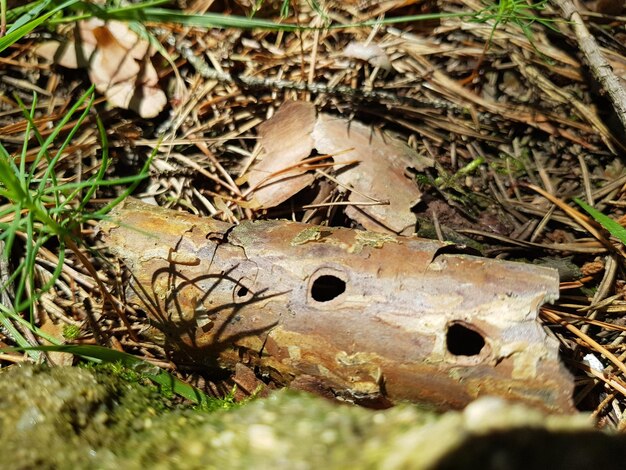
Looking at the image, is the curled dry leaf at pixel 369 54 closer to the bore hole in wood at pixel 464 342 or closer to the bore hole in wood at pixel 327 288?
the bore hole in wood at pixel 327 288

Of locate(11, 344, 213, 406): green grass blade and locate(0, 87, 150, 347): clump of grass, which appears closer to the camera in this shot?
locate(0, 87, 150, 347): clump of grass

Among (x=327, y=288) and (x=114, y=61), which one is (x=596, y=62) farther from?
(x=114, y=61)

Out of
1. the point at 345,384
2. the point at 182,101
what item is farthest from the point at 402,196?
the point at 182,101

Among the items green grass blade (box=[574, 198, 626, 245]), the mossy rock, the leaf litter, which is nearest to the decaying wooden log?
the mossy rock

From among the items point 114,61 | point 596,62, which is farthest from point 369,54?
point 114,61

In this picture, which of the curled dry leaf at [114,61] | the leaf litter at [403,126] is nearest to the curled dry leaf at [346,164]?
the leaf litter at [403,126]

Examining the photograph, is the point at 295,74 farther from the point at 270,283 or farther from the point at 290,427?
the point at 290,427

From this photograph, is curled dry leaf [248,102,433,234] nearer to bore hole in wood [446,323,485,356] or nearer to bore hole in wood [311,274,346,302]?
bore hole in wood [311,274,346,302]
